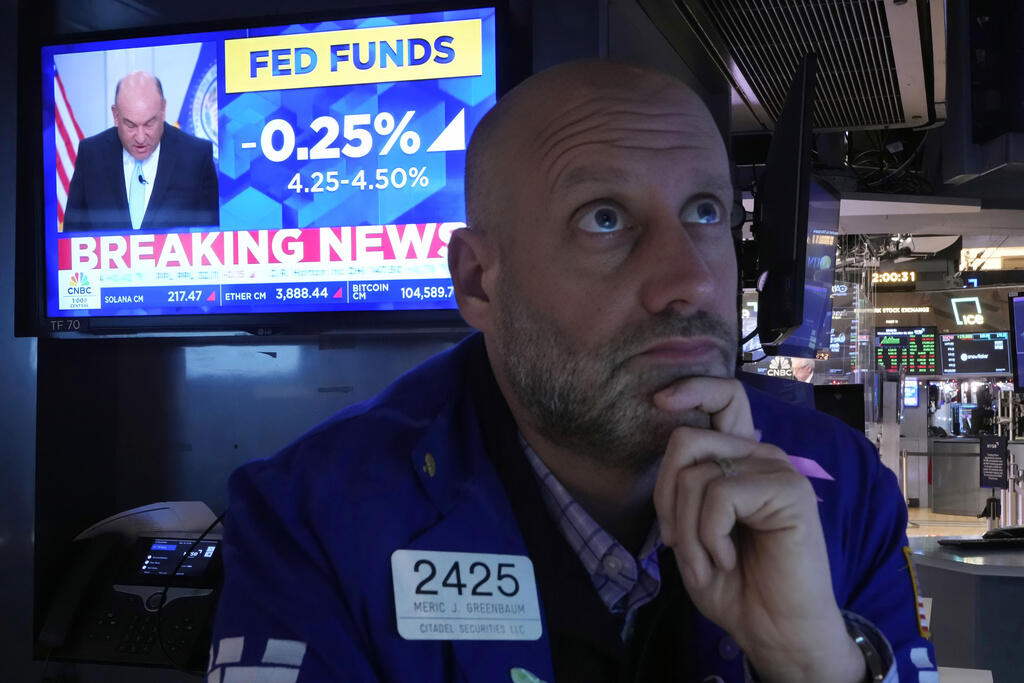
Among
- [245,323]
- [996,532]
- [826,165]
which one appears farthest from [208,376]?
[826,165]

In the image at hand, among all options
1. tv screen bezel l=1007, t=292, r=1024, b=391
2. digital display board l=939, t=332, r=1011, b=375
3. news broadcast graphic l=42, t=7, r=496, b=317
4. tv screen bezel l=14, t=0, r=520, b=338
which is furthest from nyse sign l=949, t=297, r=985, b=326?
news broadcast graphic l=42, t=7, r=496, b=317

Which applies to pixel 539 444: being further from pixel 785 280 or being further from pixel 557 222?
pixel 785 280

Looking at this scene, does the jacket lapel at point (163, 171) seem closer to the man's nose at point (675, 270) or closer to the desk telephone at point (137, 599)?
the desk telephone at point (137, 599)

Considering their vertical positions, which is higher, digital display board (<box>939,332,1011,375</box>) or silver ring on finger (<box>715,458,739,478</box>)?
silver ring on finger (<box>715,458,739,478</box>)

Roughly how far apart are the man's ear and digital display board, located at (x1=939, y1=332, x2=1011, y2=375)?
33.1 ft

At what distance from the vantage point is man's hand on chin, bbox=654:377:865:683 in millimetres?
982

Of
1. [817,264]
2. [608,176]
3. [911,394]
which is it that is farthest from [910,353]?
[608,176]

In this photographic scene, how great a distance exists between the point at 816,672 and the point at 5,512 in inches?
81.8

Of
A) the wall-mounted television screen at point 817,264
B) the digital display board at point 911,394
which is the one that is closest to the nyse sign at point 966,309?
the digital display board at point 911,394

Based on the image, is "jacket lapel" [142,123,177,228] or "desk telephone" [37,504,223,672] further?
"jacket lapel" [142,123,177,228]

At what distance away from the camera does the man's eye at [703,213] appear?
3.90ft

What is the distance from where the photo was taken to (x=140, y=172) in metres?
2.23

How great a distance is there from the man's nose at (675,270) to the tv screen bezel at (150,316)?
94cm

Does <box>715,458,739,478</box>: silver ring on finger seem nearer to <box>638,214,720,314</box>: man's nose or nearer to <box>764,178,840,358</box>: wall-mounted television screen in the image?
<box>638,214,720,314</box>: man's nose
